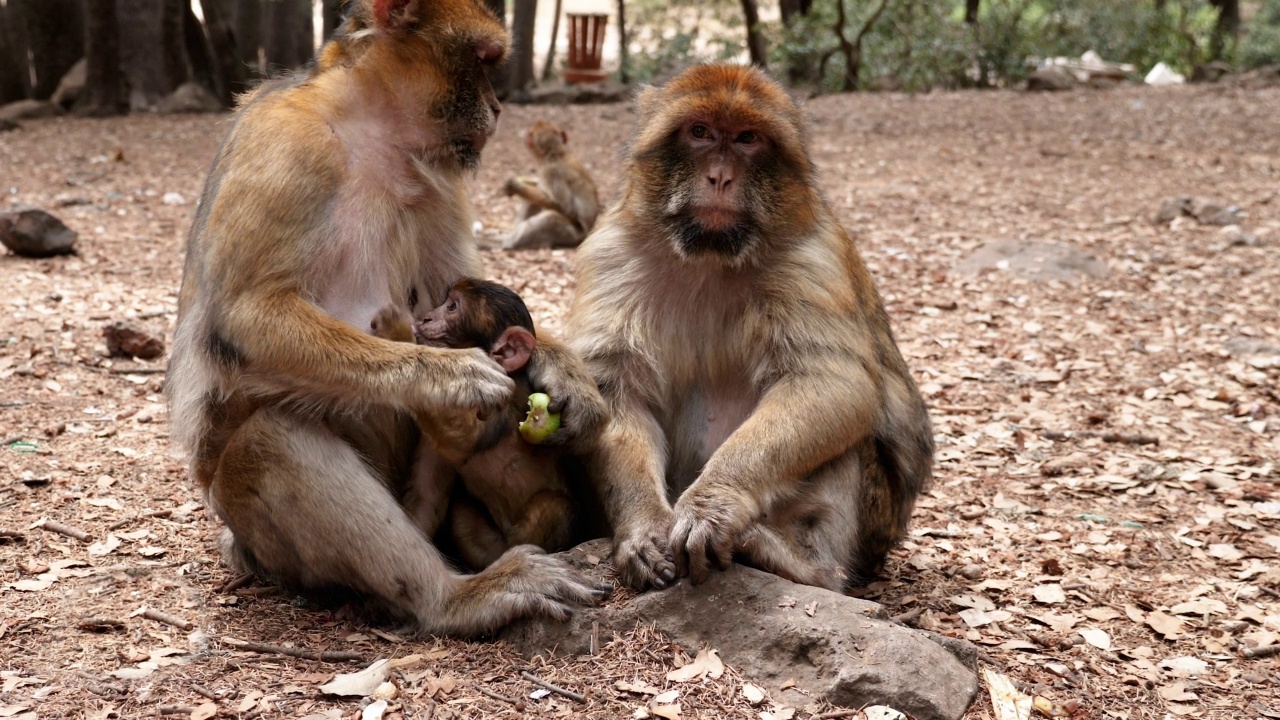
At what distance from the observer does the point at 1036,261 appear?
8602 mm

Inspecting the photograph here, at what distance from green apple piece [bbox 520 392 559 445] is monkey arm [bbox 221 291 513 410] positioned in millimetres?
198

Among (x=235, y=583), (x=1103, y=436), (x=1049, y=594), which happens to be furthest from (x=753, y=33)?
(x=235, y=583)

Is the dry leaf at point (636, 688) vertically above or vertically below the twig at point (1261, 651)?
above

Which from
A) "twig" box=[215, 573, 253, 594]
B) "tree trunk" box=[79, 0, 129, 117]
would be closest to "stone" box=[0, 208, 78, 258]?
"twig" box=[215, 573, 253, 594]

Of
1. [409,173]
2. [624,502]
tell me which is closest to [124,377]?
[409,173]

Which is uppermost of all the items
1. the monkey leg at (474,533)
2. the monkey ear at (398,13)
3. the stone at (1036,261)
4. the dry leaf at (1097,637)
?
the monkey ear at (398,13)

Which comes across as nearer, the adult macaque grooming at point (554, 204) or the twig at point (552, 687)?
the twig at point (552, 687)

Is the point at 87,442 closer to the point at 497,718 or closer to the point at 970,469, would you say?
the point at 497,718

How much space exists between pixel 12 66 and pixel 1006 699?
16989 mm

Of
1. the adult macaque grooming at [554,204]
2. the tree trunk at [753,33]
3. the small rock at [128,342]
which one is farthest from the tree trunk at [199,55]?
the small rock at [128,342]

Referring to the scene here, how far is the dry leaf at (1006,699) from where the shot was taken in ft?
10.7

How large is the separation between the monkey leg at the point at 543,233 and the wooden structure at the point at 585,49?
12.4 meters

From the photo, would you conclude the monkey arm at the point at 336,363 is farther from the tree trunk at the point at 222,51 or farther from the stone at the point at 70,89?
Result: the tree trunk at the point at 222,51

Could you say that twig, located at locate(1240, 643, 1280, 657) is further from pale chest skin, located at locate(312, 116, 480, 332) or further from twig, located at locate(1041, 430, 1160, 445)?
pale chest skin, located at locate(312, 116, 480, 332)
